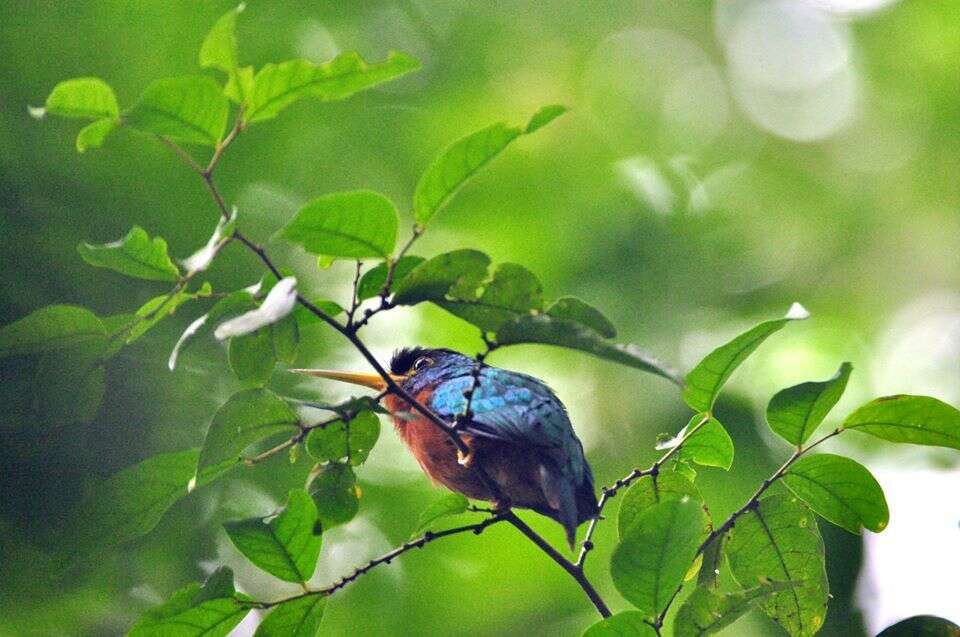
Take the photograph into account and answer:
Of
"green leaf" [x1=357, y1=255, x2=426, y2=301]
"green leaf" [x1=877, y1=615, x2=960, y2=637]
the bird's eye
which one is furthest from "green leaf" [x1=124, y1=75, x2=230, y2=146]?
the bird's eye

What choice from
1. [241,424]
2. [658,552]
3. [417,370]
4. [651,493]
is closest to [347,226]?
[241,424]

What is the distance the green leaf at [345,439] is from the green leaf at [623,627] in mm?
561

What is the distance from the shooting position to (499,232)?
5.54 m

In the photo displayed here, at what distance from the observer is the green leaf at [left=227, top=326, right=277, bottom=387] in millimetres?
1738

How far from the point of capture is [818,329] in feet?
20.2

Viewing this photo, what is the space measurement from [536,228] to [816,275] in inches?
83.3

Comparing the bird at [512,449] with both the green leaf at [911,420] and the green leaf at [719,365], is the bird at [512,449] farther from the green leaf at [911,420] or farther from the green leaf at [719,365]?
the green leaf at [911,420]

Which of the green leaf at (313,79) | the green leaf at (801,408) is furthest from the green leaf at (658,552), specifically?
the green leaf at (313,79)

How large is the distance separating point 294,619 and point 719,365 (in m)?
0.83

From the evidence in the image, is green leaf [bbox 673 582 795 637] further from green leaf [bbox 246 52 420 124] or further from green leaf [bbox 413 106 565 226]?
green leaf [bbox 246 52 420 124]

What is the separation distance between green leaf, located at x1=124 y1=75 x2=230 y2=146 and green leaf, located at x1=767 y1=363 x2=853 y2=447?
1.02 metres

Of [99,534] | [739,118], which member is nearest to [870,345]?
[739,118]

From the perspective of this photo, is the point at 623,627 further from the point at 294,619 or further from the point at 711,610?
the point at 294,619

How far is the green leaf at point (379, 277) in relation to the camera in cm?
167
